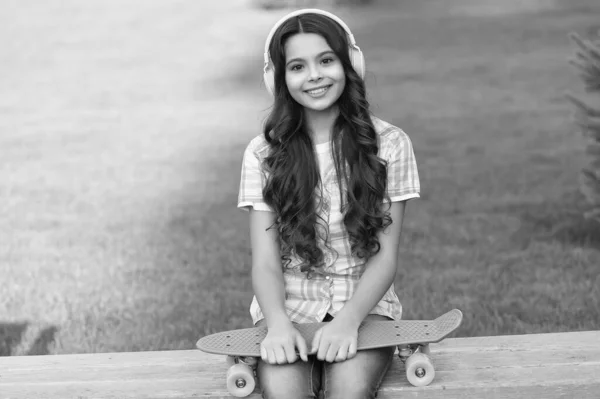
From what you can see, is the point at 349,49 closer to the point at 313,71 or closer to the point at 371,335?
the point at 313,71

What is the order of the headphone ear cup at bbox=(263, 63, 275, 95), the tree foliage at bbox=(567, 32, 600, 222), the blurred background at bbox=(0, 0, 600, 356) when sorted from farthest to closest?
the tree foliage at bbox=(567, 32, 600, 222) < the blurred background at bbox=(0, 0, 600, 356) < the headphone ear cup at bbox=(263, 63, 275, 95)

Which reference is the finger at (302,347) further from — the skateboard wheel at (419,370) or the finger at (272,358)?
the skateboard wheel at (419,370)

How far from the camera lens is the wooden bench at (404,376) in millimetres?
2648

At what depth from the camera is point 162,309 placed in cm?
458

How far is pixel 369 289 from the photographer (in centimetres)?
278

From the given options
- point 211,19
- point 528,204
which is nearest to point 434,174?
point 528,204

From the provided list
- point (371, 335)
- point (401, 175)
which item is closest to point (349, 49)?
point (401, 175)

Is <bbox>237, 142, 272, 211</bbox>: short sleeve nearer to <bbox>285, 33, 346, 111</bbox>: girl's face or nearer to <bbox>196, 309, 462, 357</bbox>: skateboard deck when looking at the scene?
<bbox>285, 33, 346, 111</bbox>: girl's face

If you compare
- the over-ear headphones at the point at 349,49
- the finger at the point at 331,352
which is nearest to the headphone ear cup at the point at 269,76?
the over-ear headphones at the point at 349,49

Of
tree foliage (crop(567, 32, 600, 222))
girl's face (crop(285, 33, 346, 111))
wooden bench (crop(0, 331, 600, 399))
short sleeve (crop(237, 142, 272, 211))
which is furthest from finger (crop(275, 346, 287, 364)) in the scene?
tree foliage (crop(567, 32, 600, 222))

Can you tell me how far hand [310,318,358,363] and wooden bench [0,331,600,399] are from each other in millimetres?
151

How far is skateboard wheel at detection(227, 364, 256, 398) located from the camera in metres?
2.62

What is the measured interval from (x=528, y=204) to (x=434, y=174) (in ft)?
3.31

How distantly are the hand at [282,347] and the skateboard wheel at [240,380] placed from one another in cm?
7
